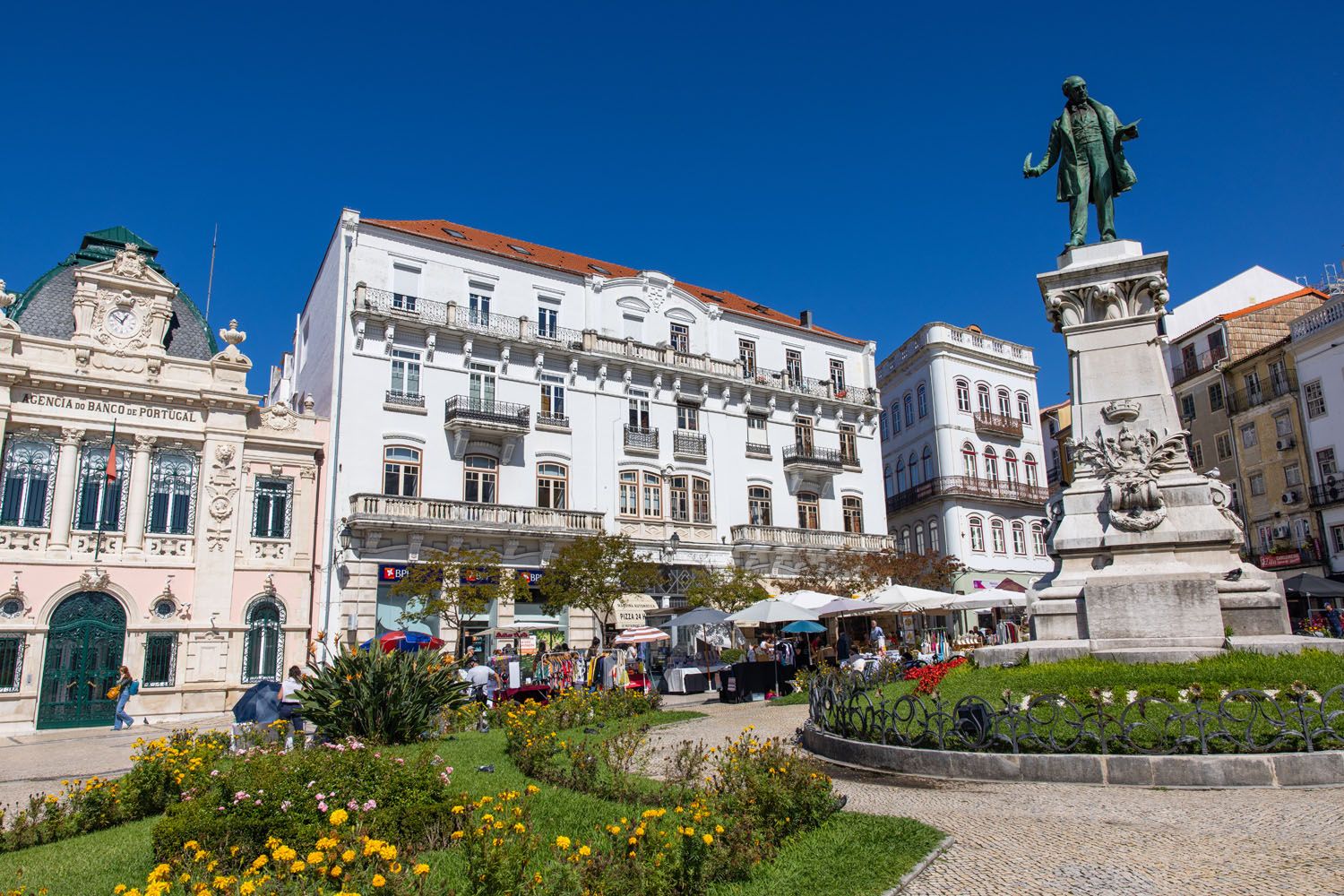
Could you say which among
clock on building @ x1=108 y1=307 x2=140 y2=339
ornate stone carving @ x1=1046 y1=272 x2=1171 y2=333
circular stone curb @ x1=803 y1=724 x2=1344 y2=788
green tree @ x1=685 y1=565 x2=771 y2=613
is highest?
clock on building @ x1=108 y1=307 x2=140 y2=339

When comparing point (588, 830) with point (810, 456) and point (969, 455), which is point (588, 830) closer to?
point (810, 456)

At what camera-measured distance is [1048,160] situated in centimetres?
1396

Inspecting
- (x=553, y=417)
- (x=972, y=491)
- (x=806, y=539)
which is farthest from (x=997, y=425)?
(x=553, y=417)

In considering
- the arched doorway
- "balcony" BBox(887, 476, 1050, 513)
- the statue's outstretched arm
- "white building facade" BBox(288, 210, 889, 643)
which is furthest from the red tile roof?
the statue's outstretched arm

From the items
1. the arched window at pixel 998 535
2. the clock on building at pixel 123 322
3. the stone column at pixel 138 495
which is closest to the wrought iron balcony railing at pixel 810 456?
the arched window at pixel 998 535

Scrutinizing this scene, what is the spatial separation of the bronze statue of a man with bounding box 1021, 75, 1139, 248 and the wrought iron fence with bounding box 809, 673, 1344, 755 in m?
7.54

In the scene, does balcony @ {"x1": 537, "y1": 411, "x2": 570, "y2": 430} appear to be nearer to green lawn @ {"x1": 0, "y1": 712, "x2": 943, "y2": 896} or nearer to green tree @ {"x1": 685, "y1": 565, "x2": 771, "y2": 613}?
green tree @ {"x1": 685, "y1": 565, "x2": 771, "y2": 613}

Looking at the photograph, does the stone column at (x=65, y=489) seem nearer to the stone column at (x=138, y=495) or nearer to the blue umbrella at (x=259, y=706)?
the stone column at (x=138, y=495)

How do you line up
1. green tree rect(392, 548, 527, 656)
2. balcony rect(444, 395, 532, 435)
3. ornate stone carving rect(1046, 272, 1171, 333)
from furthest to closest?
balcony rect(444, 395, 532, 435) → green tree rect(392, 548, 527, 656) → ornate stone carving rect(1046, 272, 1171, 333)

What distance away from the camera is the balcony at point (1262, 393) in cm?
3725

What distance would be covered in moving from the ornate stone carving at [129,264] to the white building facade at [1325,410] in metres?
43.2

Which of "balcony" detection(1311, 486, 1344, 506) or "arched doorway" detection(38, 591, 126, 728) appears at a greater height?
"balcony" detection(1311, 486, 1344, 506)

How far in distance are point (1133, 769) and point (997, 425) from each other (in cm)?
3851

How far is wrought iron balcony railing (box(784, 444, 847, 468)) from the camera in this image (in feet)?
125
